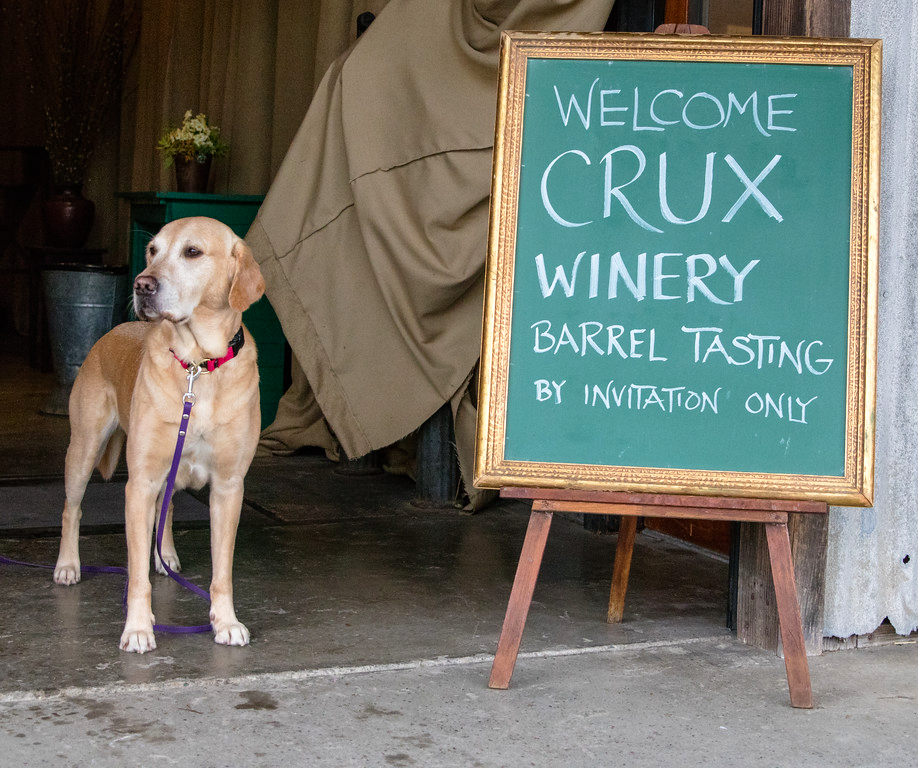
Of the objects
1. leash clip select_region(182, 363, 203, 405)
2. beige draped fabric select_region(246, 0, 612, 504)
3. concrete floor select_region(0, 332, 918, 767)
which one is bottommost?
concrete floor select_region(0, 332, 918, 767)

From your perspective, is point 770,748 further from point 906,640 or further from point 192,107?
point 192,107

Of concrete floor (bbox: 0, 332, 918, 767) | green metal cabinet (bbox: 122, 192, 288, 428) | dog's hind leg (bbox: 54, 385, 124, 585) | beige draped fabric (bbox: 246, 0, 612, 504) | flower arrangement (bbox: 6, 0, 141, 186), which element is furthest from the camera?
flower arrangement (bbox: 6, 0, 141, 186)

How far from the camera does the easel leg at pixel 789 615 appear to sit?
8.56ft

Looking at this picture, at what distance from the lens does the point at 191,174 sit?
5789 millimetres

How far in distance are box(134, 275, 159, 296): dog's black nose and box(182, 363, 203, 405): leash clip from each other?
0.23 metres

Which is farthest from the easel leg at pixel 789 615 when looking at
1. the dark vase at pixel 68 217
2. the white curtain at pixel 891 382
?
the dark vase at pixel 68 217

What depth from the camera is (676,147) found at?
2717 millimetres

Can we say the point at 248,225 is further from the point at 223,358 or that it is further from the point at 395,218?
the point at 223,358

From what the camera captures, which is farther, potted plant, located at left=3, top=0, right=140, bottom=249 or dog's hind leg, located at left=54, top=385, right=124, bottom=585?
potted plant, located at left=3, top=0, right=140, bottom=249

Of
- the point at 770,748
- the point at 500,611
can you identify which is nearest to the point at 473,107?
the point at 500,611

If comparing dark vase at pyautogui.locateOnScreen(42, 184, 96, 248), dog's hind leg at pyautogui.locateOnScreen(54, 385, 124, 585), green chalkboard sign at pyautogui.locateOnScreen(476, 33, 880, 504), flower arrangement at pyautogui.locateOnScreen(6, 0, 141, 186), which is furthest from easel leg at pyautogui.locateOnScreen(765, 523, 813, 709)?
flower arrangement at pyautogui.locateOnScreen(6, 0, 141, 186)

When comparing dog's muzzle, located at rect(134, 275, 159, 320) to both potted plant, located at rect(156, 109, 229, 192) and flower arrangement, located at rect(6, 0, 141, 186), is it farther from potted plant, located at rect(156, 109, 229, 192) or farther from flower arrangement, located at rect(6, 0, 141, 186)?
flower arrangement, located at rect(6, 0, 141, 186)

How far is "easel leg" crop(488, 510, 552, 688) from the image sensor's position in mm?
2645

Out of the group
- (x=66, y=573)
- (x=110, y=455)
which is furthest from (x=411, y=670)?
(x=110, y=455)
